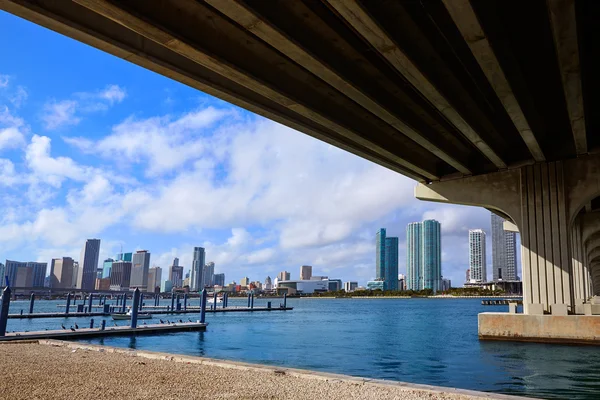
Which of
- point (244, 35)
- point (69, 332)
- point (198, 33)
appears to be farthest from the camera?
point (69, 332)

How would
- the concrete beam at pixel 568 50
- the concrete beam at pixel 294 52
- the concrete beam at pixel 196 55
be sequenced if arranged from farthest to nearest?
1. the concrete beam at pixel 568 50
2. the concrete beam at pixel 294 52
3. the concrete beam at pixel 196 55

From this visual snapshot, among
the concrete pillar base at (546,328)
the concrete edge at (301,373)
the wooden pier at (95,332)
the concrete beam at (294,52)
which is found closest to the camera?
the concrete edge at (301,373)

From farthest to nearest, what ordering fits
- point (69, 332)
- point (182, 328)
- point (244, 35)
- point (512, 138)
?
point (182, 328) → point (69, 332) → point (512, 138) → point (244, 35)

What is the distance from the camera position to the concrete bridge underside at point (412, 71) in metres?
12.7

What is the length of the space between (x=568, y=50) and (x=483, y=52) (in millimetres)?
2481

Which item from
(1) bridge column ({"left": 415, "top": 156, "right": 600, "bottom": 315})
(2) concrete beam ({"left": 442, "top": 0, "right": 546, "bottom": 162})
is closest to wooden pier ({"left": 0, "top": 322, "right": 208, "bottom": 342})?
(2) concrete beam ({"left": 442, "top": 0, "right": 546, "bottom": 162})

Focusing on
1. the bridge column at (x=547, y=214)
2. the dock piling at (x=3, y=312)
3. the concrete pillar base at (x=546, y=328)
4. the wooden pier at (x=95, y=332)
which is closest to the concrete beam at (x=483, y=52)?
the bridge column at (x=547, y=214)

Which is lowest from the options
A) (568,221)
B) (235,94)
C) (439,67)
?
(568,221)

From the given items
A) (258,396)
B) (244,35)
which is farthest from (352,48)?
(258,396)

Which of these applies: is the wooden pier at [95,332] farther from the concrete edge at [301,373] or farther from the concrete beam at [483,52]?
the concrete beam at [483,52]

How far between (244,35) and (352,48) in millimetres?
3276

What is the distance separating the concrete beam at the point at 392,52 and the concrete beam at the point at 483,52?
173cm

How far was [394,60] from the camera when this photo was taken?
590 inches

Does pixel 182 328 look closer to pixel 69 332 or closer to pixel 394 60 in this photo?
pixel 69 332
